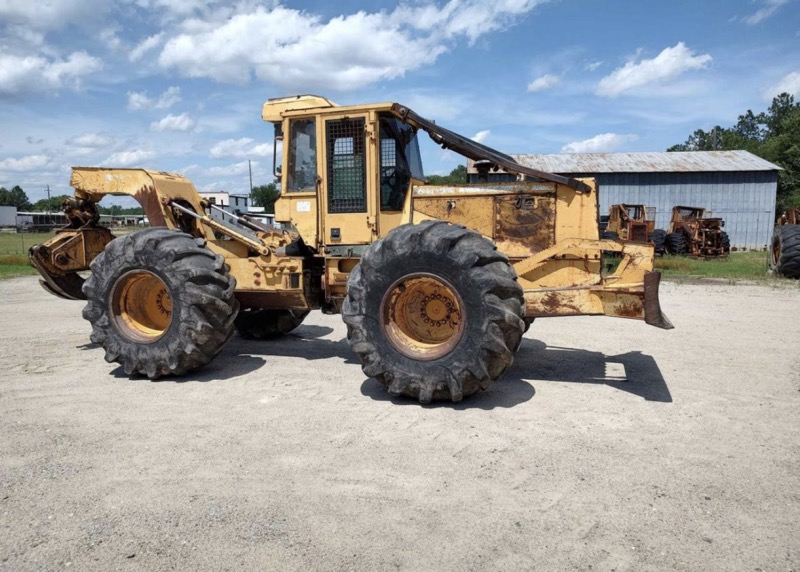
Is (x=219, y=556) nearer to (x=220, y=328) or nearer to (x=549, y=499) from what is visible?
(x=549, y=499)

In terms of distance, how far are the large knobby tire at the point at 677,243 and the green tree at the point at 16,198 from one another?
378 feet

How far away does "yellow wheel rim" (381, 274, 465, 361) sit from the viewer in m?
5.36

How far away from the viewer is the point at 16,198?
116 m

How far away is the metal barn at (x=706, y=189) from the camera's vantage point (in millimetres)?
30156

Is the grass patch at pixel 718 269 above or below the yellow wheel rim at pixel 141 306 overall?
below

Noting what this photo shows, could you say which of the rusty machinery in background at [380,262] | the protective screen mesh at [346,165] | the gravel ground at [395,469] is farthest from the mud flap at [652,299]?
the protective screen mesh at [346,165]

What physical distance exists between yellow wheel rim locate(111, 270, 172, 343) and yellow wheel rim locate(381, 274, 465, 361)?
251 centimetres

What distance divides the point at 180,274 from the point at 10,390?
1.95m

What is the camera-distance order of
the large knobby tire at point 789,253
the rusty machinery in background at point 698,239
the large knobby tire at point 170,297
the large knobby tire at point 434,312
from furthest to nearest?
the rusty machinery in background at point 698,239 → the large knobby tire at point 789,253 → the large knobby tire at point 170,297 → the large knobby tire at point 434,312

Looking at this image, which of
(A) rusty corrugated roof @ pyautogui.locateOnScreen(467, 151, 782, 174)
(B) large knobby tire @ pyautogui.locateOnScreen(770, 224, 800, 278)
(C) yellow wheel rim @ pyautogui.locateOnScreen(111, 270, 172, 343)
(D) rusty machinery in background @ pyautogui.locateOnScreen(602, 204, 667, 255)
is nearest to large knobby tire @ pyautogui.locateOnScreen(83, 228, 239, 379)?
(C) yellow wheel rim @ pyautogui.locateOnScreen(111, 270, 172, 343)

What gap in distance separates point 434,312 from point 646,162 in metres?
29.3

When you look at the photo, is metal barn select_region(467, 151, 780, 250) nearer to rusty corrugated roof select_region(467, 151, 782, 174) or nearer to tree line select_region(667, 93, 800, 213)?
rusty corrugated roof select_region(467, 151, 782, 174)

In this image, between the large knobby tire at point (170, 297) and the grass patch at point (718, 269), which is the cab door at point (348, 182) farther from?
the grass patch at point (718, 269)

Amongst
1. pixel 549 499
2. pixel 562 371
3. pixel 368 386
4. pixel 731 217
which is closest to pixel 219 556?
pixel 549 499
